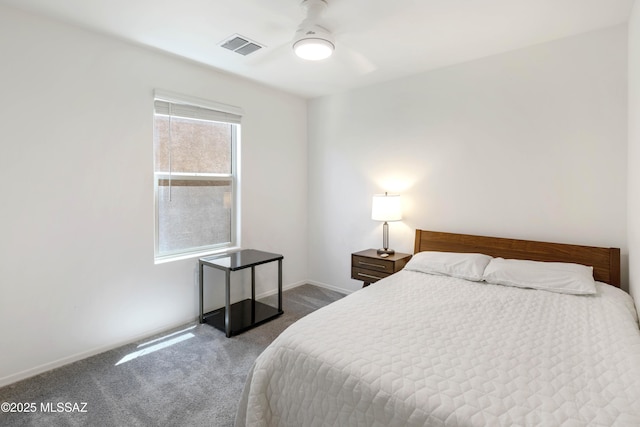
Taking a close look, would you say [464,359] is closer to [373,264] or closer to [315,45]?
[373,264]

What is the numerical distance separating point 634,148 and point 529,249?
98 cm

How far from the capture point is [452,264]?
2.66 meters

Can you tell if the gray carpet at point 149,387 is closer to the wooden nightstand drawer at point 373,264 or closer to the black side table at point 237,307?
the black side table at point 237,307

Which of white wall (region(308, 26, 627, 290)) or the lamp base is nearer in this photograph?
white wall (region(308, 26, 627, 290))

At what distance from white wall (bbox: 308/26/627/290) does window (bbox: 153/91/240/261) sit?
1220mm

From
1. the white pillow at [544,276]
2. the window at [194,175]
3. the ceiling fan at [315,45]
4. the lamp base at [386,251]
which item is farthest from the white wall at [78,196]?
the white pillow at [544,276]

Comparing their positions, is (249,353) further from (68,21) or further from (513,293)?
(68,21)

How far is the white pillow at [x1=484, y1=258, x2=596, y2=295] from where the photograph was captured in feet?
7.10

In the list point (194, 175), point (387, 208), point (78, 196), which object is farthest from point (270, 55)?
point (78, 196)

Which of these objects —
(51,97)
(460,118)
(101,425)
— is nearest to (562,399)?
(101,425)

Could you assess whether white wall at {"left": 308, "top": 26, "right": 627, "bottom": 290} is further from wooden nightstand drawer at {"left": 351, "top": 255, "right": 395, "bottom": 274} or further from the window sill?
the window sill

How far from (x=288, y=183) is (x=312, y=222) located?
618 millimetres

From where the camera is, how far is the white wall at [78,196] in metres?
2.14

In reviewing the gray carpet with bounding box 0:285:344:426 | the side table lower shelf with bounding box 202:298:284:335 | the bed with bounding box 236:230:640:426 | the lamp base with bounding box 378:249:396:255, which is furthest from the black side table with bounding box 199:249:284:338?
the bed with bounding box 236:230:640:426
